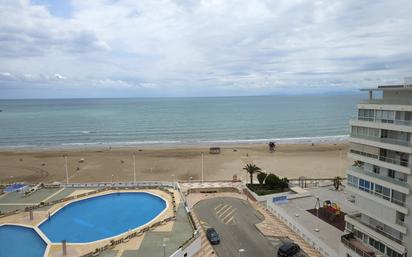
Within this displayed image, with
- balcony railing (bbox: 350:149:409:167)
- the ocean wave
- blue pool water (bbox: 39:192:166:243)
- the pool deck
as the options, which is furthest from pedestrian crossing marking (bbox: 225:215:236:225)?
the ocean wave

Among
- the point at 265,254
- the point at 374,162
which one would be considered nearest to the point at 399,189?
the point at 374,162

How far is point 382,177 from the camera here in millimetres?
22828

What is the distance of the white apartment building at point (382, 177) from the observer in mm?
21203

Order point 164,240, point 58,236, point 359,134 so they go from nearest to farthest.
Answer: point 359,134 → point 164,240 → point 58,236

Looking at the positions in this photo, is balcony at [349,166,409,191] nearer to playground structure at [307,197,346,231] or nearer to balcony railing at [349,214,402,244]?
balcony railing at [349,214,402,244]

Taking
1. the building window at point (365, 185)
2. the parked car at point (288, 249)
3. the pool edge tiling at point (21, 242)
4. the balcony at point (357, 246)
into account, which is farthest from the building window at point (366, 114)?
the pool edge tiling at point (21, 242)

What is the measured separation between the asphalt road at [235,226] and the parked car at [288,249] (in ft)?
3.36

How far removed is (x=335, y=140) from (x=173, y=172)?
58802 millimetres

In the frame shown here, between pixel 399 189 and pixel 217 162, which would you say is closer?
pixel 399 189

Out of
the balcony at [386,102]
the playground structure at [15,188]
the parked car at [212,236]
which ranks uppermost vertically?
the balcony at [386,102]

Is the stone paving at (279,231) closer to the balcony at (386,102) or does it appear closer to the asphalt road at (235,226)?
the asphalt road at (235,226)

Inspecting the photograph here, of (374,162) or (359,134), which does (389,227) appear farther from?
(359,134)

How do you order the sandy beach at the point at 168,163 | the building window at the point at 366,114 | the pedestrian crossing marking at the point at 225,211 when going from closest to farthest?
the building window at the point at 366,114 < the pedestrian crossing marking at the point at 225,211 < the sandy beach at the point at 168,163

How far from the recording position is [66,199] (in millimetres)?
39844
